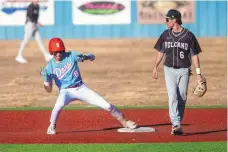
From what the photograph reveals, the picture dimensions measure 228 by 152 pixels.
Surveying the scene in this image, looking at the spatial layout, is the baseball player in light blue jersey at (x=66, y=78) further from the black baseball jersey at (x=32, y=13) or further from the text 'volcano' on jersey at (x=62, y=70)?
the black baseball jersey at (x=32, y=13)

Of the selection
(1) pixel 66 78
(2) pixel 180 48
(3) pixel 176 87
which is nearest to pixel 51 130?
(1) pixel 66 78

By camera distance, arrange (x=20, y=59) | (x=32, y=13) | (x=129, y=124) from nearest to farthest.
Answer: (x=129, y=124) < (x=20, y=59) < (x=32, y=13)

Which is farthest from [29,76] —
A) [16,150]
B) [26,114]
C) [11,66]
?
[16,150]

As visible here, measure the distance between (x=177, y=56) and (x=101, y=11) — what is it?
1693cm

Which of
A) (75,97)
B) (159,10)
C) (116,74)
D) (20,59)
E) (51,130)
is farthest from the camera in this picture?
(159,10)

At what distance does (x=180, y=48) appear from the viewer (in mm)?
12797

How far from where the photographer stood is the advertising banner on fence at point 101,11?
1164 inches

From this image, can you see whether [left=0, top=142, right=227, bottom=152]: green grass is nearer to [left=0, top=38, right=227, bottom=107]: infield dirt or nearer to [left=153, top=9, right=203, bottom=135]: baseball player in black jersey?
[left=153, top=9, right=203, bottom=135]: baseball player in black jersey

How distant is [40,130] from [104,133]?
1190mm

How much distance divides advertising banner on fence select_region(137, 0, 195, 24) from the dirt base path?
44.0 feet

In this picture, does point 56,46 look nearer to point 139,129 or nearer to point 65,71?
point 65,71

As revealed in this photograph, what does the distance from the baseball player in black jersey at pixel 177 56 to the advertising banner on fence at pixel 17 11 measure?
1679 cm

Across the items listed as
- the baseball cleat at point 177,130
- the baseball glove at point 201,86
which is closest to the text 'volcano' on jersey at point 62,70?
the baseball cleat at point 177,130

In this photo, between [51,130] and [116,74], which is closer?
[51,130]
